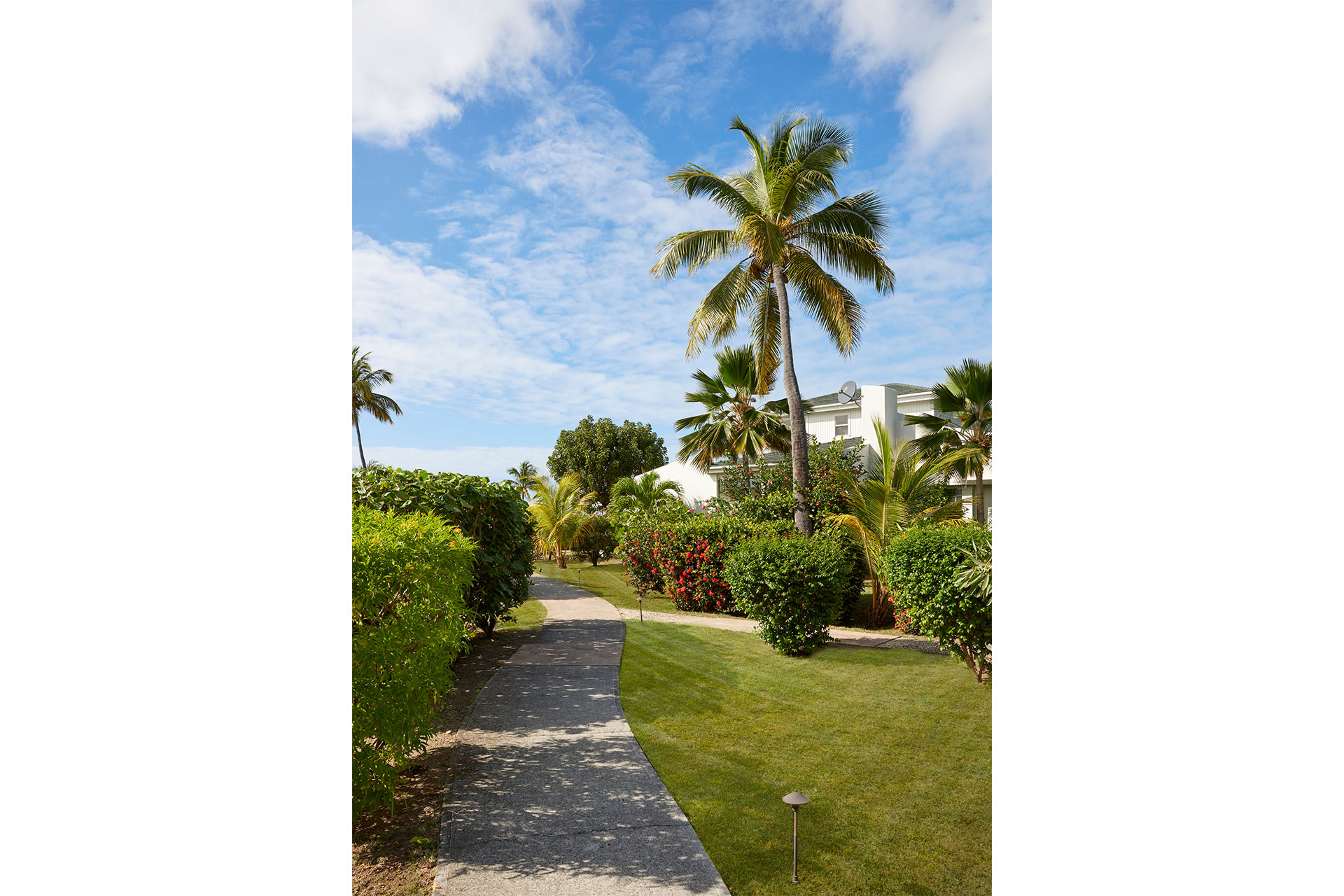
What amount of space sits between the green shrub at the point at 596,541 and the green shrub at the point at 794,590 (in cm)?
1437

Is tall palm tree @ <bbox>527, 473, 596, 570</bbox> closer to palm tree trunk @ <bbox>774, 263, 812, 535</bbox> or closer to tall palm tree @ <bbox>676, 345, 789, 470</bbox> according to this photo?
tall palm tree @ <bbox>676, 345, 789, 470</bbox>

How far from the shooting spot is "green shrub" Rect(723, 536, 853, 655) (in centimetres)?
776

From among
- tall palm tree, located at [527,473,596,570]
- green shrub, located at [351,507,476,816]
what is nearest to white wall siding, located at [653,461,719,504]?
tall palm tree, located at [527,473,596,570]

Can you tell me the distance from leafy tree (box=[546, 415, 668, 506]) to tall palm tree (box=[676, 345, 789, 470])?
635 inches

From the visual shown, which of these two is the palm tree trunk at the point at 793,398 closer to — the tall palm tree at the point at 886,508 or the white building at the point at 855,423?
the tall palm tree at the point at 886,508

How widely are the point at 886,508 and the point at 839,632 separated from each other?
1.95 meters

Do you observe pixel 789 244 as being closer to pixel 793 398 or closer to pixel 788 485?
pixel 793 398

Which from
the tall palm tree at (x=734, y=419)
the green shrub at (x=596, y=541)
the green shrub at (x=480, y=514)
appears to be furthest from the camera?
the green shrub at (x=596, y=541)

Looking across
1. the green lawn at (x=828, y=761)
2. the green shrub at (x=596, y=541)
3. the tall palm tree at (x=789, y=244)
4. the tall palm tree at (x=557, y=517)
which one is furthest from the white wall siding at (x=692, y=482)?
the green lawn at (x=828, y=761)

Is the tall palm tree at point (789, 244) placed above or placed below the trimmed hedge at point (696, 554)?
above

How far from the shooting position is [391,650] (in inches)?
135

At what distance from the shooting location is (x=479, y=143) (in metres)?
3.35

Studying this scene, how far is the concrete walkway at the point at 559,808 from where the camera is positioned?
295 cm
